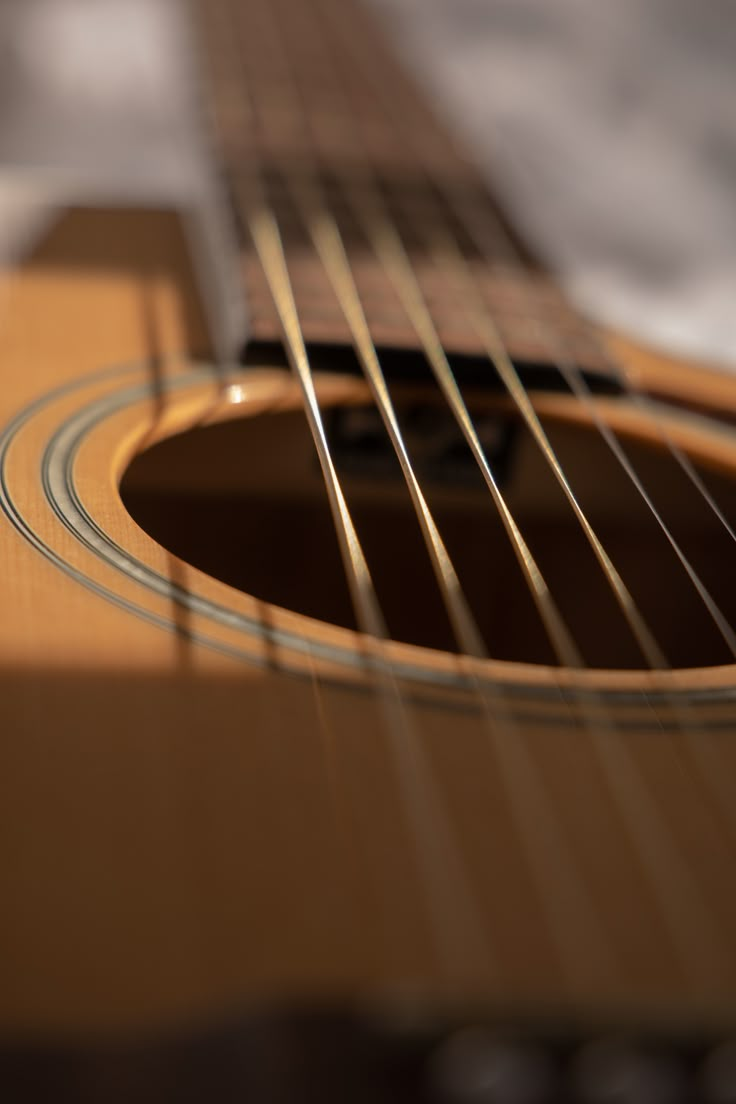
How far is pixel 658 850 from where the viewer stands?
336 millimetres

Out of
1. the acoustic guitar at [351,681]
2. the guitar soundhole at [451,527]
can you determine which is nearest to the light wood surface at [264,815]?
the acoustic guitar at [351,681]

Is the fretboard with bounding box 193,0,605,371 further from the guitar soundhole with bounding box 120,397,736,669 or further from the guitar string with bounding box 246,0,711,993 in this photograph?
the guitar string with bounding box 246,0,711,993

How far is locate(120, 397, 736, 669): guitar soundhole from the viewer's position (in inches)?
25.7

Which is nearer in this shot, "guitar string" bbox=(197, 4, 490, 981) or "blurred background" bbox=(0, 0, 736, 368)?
"guitar string" bbox=(197, 4, 490, 981)

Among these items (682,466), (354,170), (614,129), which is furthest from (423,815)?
(614,129)

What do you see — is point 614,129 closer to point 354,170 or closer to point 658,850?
point 354,170

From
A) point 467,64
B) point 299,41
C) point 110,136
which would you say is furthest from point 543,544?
point 467,64

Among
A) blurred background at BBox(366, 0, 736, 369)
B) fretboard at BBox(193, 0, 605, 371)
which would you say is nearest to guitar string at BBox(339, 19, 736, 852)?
fretboard at BBox(193, 0, 605, 371)

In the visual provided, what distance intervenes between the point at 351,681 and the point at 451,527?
11.4 inches

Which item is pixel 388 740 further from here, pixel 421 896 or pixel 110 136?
pixel 110 136

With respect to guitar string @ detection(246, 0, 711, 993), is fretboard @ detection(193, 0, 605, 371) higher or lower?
higher

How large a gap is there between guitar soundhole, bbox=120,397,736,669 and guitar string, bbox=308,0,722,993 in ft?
0.93

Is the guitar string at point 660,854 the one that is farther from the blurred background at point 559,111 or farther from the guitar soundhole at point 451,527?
the blurred background at point 559,111

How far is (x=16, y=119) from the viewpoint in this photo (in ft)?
4.30
